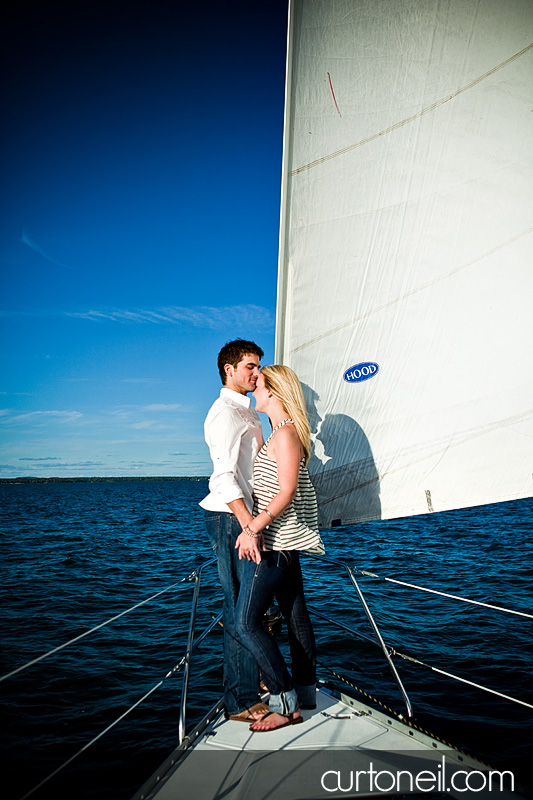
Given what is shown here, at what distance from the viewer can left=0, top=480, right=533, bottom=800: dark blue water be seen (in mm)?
4070

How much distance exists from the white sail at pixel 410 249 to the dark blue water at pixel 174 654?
1555 millimetres

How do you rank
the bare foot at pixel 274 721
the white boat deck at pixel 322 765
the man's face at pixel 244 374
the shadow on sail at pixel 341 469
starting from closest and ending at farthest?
the white boat deck at pixel 322 765 < the bare foot at pixel 274 721 < the man's face at pixel 244 374 < the shadow on sail at pixel 341 469

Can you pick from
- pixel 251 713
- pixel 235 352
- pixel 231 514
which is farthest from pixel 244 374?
pixel 251 713

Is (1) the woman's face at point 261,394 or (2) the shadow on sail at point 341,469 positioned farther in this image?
(2) the shadow on sail at point 341,469

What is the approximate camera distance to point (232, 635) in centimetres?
238

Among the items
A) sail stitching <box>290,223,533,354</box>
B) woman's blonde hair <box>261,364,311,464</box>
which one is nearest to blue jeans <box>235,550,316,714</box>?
woman's blonde hair <box>261,364,311,464</box>

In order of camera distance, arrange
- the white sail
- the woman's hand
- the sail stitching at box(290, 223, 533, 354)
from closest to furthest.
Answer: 1. the woman's hand
2. the white sail
3. the sail stitching at box(290, 223, 533, 354)

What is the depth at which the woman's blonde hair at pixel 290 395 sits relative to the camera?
2.29 meters

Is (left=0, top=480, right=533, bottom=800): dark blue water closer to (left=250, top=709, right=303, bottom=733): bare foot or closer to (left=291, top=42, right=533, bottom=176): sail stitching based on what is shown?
(left=250, top=709, right=303, bottom=733): bare foot

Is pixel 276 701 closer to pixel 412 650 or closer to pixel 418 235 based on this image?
pixel 418 235

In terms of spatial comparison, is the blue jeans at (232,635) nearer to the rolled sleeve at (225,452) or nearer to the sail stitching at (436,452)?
the rolled sleeve at (225,452)

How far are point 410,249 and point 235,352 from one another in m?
1.18

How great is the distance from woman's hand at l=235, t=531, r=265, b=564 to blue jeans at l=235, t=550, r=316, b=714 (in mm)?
46

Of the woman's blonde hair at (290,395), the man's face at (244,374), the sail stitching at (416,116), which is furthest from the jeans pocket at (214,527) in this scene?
the sail stitching at (416,116)
